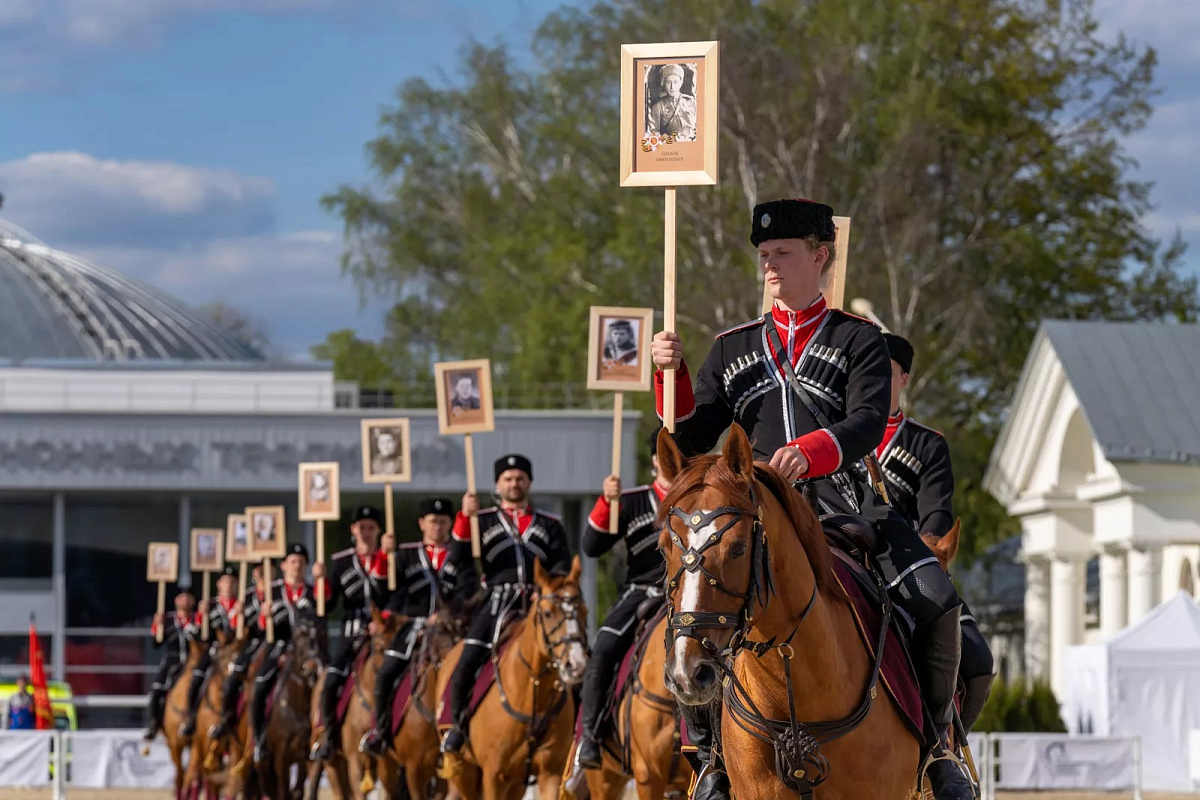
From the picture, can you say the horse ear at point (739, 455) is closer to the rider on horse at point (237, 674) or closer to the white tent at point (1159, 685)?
the rider on horse at point (237, 674)

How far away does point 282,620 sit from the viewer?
22.3 m

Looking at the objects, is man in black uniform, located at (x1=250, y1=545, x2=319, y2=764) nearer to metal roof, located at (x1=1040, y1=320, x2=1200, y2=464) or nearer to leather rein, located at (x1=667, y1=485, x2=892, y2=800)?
leather rein, located at (x1=667, y1=485, x2=892, y2=800)

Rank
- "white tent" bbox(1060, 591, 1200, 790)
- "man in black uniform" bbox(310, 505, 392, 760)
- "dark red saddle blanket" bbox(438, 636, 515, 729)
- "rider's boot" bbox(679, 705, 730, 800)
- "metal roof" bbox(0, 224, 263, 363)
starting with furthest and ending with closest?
1. "metal roof" bbox(0, 224, 263, 363)
2. "white tent" bbox(1060, 591, 1200, 790)
3. "man in black uniform" bbox(310, 505, 392, 760)
4. "dark red saddle blanket" bbox(438, 636, 515, 729)
5. "rider's boot" bbox(679, 705, 730, 800)

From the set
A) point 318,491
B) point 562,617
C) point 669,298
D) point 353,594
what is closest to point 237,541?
point 318,491

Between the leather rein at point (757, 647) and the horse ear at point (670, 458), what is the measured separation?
0.26 metres

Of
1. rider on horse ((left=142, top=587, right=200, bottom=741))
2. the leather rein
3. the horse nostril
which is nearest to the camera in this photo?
the horse nostril

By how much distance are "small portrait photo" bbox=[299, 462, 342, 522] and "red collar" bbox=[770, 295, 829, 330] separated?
48.1 ft

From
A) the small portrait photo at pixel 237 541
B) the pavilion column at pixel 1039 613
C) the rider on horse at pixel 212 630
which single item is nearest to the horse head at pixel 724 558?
the rider on horse at pixel 212 630

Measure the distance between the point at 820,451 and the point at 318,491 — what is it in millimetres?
15764

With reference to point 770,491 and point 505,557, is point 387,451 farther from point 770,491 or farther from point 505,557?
point 770,491

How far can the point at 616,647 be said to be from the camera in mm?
12508

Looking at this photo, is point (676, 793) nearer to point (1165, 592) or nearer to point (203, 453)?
point (1165, 592)

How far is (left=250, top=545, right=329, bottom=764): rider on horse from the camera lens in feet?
69.1

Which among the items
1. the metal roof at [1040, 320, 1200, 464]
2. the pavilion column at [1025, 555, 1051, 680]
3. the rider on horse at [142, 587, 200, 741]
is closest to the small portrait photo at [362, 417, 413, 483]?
the rider on horse at [142, 587, 200, 741]
